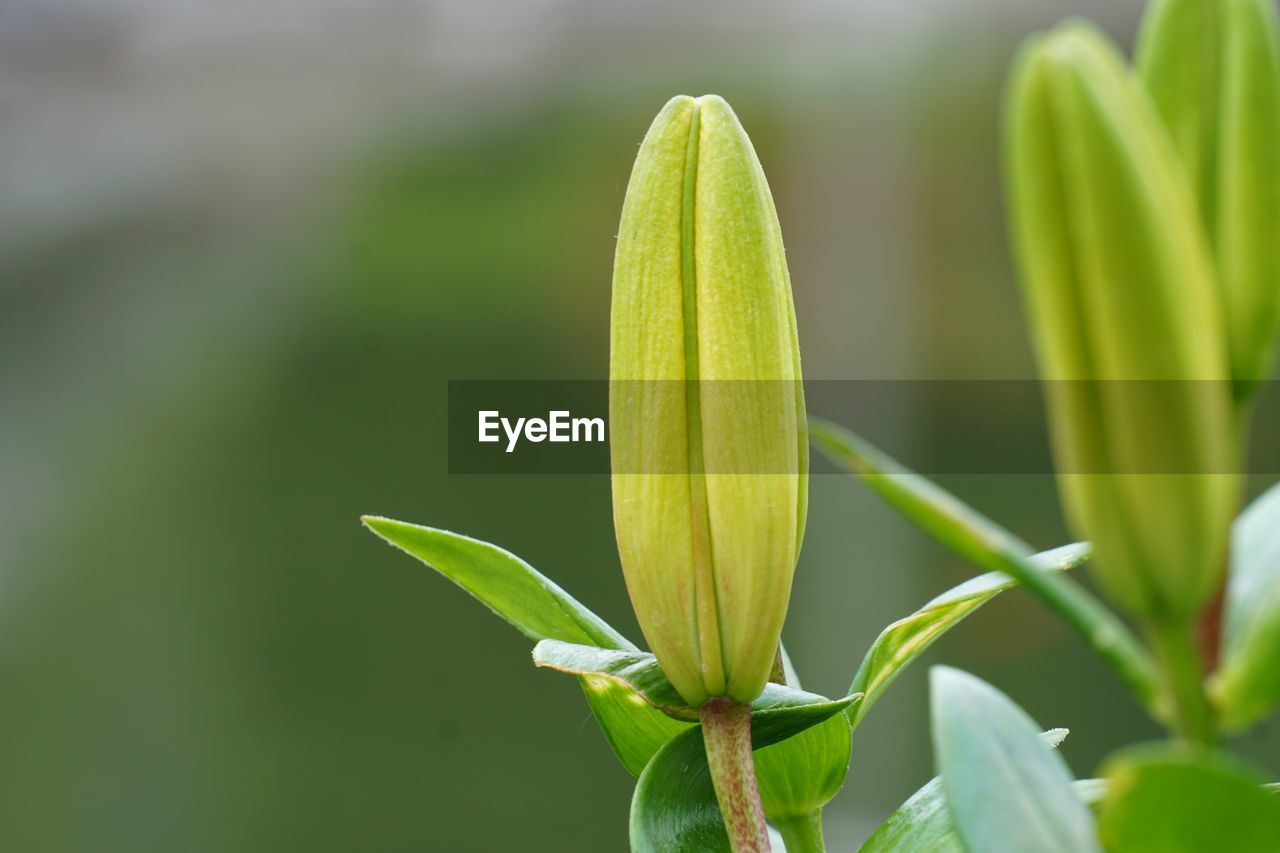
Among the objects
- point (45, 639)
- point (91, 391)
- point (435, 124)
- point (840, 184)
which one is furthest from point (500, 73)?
point (45, 639)

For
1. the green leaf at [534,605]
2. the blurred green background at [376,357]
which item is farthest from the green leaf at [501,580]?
the blurred green background at [376,357]

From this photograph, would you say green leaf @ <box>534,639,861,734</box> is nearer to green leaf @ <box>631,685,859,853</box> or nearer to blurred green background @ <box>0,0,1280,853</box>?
green leaf @ <box>631,685,859,853</box>

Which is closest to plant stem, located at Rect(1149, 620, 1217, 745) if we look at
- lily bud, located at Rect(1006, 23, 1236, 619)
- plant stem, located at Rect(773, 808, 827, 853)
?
lily bud, located at Rect(1006, 23, 1236, 619)

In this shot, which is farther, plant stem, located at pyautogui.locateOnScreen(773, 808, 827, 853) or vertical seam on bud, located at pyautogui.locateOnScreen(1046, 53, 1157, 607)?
plant stem, located at pyautogui.locateOnScreen(773, 808, 827, 853)

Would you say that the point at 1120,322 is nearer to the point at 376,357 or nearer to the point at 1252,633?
the point at 1252,633

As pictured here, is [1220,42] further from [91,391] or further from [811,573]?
[91,391]

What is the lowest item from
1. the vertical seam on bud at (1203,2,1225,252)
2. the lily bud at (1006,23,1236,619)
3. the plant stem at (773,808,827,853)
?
the plant stem at (773,808,827,853)

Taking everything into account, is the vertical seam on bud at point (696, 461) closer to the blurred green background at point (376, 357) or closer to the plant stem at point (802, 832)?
the plant stem at point (802, 832)

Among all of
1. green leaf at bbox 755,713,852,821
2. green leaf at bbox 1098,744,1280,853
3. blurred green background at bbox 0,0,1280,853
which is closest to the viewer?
green leaf at bbox 1098,744,1280,853

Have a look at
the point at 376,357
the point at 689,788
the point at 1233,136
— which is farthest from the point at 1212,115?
the point at 376,357
